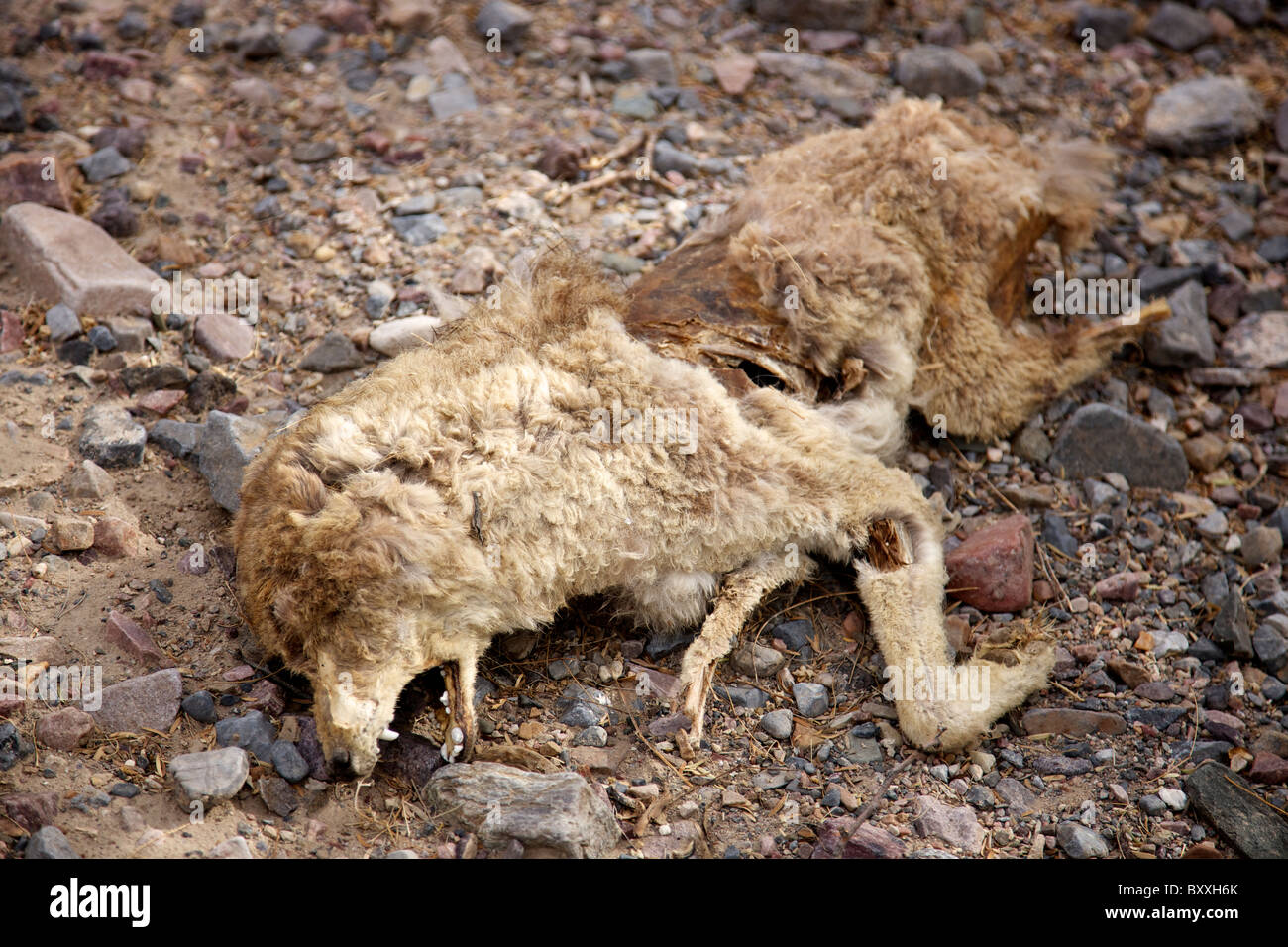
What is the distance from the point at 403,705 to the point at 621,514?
1.13m

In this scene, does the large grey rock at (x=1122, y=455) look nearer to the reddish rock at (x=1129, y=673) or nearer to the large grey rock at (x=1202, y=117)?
the reddish rock at (x=1129, y=673)

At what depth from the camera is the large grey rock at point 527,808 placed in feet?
11.4

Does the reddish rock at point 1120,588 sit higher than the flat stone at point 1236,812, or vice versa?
the reddish rock at point 1120,588

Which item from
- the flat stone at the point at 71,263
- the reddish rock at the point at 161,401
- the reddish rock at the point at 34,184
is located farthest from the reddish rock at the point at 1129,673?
the reddish rock at the point at 34,184

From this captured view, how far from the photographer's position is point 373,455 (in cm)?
373

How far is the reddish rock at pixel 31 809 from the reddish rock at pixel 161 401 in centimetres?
213

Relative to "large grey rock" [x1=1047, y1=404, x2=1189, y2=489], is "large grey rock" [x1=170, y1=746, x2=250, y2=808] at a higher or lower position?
lower

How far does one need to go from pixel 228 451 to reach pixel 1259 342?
18.9 ft

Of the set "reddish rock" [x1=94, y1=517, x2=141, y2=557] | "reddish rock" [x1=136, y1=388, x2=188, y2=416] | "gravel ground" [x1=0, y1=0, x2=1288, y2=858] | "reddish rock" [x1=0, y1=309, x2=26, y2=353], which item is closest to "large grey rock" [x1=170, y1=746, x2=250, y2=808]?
"gravel ground" [x1=0, y1=0, x2=1288, y2=858]

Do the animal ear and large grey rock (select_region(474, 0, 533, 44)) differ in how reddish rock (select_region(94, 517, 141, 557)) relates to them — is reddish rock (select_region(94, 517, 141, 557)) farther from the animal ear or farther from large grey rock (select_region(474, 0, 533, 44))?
large grey rock (select_region(474, 0, 533, 44))

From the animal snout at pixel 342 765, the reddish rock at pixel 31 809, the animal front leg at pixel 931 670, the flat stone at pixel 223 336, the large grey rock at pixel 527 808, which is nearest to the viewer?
the reddish rock at pixel 31 809

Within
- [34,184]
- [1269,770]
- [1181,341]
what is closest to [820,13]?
[1181,341]

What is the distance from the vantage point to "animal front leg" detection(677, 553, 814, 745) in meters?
4.16

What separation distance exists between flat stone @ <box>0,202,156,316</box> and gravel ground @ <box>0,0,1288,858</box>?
23mm
